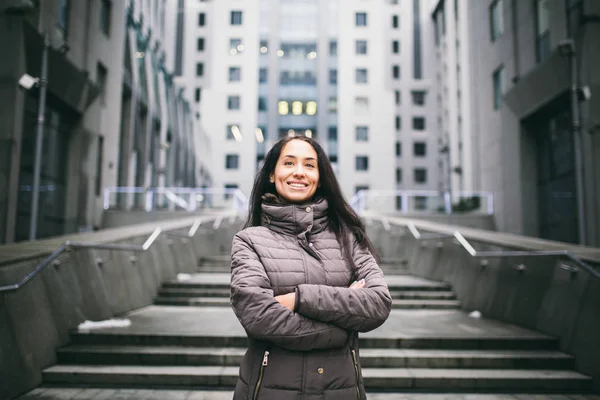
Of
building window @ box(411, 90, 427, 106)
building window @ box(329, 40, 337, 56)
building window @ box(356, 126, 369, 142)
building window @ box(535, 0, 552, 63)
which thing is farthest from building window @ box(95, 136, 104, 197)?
building window @ box(411, 90, 427, 106)

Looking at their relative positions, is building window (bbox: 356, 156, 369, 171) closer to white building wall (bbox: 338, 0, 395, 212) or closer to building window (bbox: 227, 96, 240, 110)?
white building wall (bbox: 338, 0, 395, 212)

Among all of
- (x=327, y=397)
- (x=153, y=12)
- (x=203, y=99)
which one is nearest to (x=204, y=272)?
(x=327, y=397)

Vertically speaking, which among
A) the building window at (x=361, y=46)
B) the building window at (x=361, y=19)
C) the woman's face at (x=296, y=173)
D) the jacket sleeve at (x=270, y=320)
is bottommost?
the jacket sleeve at (x=270, y=320)

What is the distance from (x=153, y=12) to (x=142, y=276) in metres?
24.6

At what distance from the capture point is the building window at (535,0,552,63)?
16.2 m

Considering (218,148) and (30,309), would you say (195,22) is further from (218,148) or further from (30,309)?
(30,309)

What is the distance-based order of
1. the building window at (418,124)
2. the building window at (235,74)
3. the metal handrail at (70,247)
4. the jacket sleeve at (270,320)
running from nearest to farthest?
the jacket sleeve at (270,320)
the metal handrail at (70,247)
the building window at (235,74)
the building window at (418,124)

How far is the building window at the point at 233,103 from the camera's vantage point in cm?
4478

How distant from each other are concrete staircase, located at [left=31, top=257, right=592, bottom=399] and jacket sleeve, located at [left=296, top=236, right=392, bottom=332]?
326cm

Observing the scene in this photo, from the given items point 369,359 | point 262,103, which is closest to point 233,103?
point 262,103

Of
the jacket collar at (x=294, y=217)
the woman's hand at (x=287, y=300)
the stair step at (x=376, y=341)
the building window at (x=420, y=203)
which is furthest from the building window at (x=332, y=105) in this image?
the woman's hand at (x=287, y=300)

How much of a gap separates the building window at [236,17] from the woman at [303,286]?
46769 mm

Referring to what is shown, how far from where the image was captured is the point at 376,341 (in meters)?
5.90

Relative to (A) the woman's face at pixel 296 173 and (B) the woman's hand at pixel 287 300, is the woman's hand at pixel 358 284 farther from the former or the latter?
(A) the woman's face at pixel 296 173
